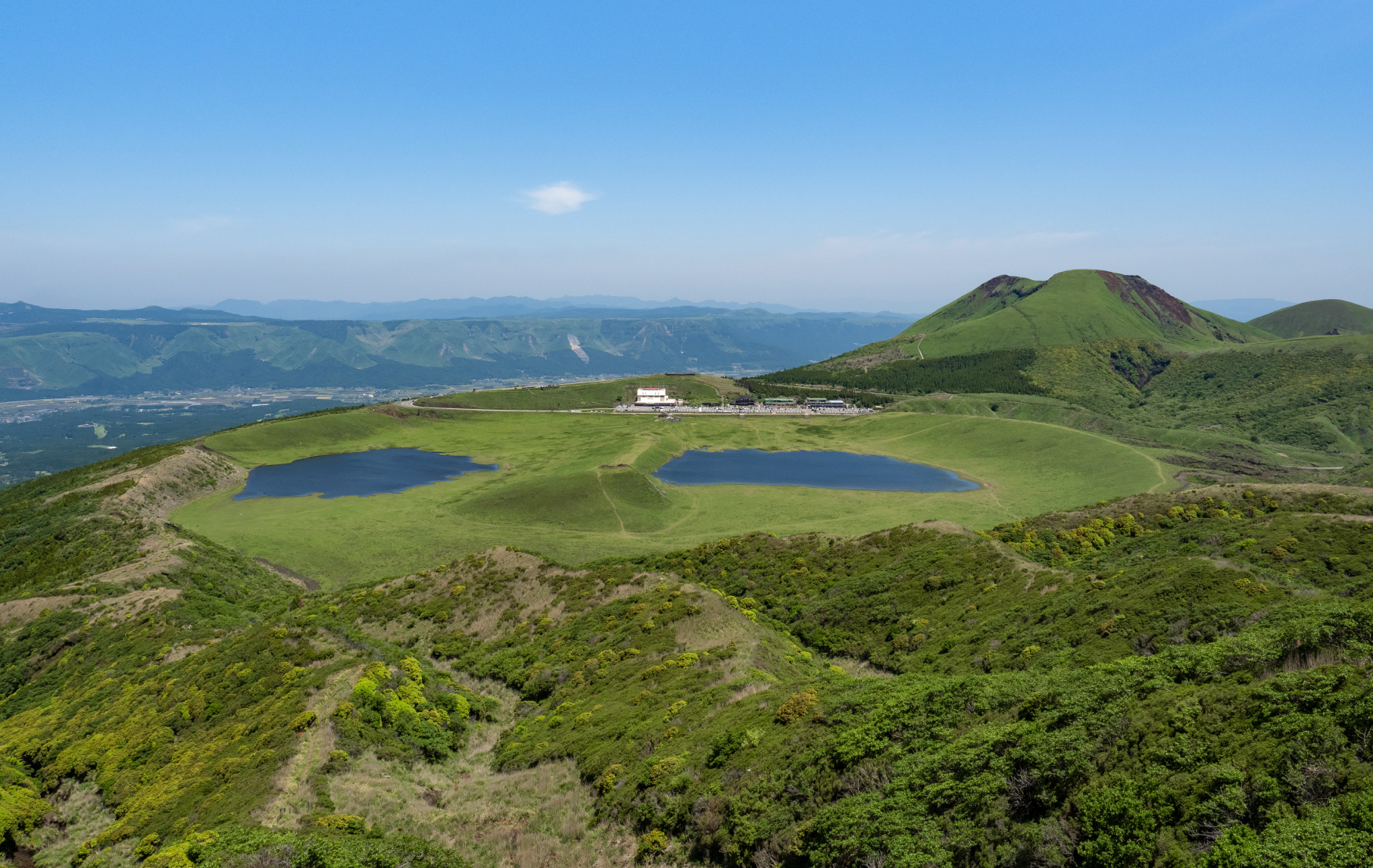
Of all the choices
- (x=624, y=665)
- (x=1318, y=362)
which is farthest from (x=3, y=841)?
(x=1318, y=362)

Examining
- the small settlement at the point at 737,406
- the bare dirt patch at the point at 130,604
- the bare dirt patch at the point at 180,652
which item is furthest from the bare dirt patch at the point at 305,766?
the small settlement at the point at 737,406

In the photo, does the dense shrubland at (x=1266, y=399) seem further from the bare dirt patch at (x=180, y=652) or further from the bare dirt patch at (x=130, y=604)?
the bare dirt patch at (x=130, y=604)

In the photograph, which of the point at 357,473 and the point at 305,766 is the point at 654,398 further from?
the point at 305,766

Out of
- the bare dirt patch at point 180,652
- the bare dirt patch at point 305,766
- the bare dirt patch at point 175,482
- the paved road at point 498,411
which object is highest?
the bare dirt patch at point 305,766

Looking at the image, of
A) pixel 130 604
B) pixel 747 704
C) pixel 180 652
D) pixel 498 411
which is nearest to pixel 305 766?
pixel 747 704

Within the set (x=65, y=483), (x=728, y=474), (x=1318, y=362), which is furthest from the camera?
(x=1318, y=362)

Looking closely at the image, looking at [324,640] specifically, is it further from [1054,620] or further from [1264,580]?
[1264,580]
